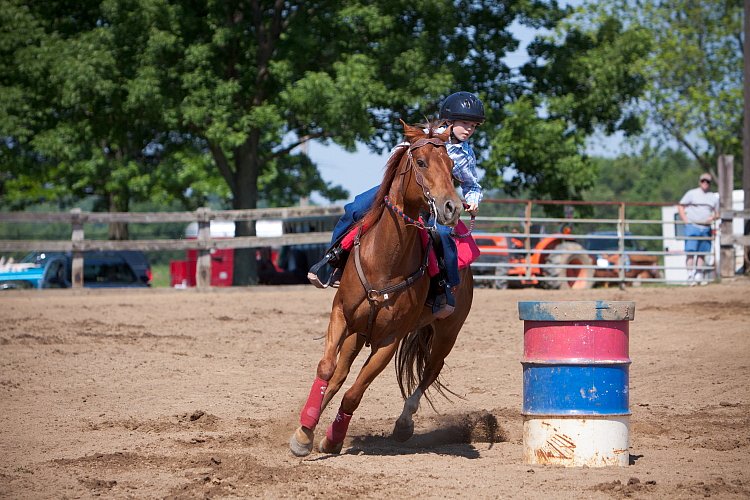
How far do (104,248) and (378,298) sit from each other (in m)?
14.7

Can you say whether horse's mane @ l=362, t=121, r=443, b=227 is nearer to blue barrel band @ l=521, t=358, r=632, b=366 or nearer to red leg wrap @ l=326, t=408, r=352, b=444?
red leg wrap @ l=326, t=408, r=352, b=444

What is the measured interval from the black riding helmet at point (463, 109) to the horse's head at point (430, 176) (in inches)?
19.6

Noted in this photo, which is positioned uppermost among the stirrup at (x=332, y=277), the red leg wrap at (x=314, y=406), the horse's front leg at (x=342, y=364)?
the stirrup at (x=332, y=277)

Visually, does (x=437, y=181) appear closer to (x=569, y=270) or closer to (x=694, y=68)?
(x=569, y=270)

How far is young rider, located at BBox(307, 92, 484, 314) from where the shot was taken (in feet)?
22.8

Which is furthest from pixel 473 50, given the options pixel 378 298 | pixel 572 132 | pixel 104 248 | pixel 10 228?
pixel 10 228

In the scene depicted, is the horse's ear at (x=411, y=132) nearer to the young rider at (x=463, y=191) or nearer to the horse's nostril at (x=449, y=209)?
the young rider at (x=463, y=191)

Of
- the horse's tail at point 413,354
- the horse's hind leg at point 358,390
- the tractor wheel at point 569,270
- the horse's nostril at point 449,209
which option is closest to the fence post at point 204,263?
the tractor wheel at point 569,270

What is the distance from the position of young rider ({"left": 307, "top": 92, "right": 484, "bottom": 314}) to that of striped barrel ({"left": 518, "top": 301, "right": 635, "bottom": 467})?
Answer: 1.06 meters

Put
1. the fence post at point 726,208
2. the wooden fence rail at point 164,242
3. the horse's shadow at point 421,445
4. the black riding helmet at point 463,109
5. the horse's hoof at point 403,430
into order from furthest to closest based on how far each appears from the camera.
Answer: the fence post at point 726,208
the wooden fence rail at point 164,242
the horse's hoof at point 403,430
the black riding helmet at point 463,109
the horse's shadow at point 421,445

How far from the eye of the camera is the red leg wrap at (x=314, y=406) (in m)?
6.36

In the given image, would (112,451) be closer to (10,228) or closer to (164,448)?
(164,448)

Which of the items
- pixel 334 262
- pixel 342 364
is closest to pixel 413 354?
pixel 334 262

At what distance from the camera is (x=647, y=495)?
5188 mm
